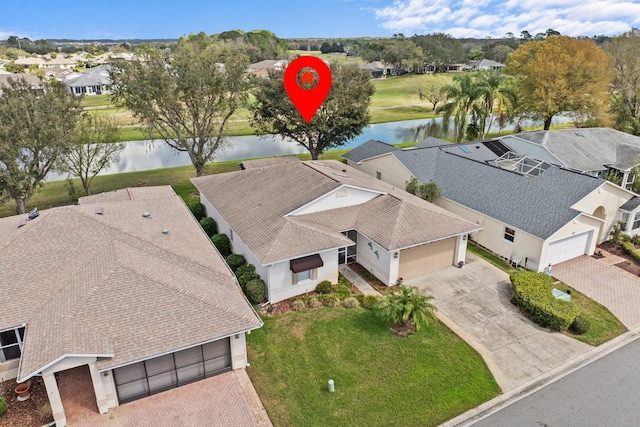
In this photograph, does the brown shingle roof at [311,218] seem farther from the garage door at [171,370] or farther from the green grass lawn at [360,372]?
the garage door at [171,370]

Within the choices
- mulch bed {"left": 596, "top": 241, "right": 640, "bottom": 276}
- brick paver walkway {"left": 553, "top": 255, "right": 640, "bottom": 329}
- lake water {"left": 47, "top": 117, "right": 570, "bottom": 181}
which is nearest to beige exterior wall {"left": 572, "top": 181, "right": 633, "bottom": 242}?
mulch bed {"left": 596, "top": 241, "right": 640, "bottom": 276}

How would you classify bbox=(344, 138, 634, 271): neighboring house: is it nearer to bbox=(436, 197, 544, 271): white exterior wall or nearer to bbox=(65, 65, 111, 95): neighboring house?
bbox=(436, 197, 544, 271): white exterior wall

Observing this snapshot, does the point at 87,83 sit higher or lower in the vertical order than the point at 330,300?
higher

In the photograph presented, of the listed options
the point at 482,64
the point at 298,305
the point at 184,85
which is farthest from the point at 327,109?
the point at 482,64

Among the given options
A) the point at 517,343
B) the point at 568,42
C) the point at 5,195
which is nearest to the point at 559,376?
the point at 517,343

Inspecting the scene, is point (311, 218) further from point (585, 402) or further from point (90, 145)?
point (90, 145)

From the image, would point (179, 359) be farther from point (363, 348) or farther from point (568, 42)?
point (568, 42)
